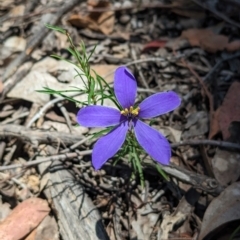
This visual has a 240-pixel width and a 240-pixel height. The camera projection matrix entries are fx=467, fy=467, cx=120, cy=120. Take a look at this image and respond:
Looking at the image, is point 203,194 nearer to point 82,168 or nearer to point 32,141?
point 82,168

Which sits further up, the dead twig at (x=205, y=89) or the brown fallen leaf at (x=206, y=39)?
the brown fallen leaf at (x=206, y=39)

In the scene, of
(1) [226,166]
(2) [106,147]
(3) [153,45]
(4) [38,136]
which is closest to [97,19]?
(3) [153,45]

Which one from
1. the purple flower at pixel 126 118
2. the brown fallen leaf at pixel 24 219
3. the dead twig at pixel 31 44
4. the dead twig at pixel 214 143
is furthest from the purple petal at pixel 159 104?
the dead twig at pixel 31 44

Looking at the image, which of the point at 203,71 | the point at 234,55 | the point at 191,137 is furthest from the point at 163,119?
the point at 234,55

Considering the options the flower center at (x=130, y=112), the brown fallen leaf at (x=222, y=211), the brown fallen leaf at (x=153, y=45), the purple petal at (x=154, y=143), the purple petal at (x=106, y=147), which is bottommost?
the brown fallen leaf at (x=222, y=211)

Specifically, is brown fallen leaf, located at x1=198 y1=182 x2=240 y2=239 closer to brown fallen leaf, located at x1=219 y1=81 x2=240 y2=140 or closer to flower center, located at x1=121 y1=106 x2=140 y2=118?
brown fallen leaf, located at x1=219 y1=81 x2=240 y2=140

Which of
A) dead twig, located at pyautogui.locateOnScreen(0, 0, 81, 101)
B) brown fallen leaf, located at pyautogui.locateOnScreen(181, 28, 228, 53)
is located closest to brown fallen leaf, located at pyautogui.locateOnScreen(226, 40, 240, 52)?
brown fallen leaf, located at pyautogui.locateOnScreen(181, 28, 228, 53)

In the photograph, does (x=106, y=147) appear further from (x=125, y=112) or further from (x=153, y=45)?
(x=153, y=45)

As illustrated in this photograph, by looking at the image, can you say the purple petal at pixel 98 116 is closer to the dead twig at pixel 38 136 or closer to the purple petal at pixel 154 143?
the purple petal at pixel 154 143
